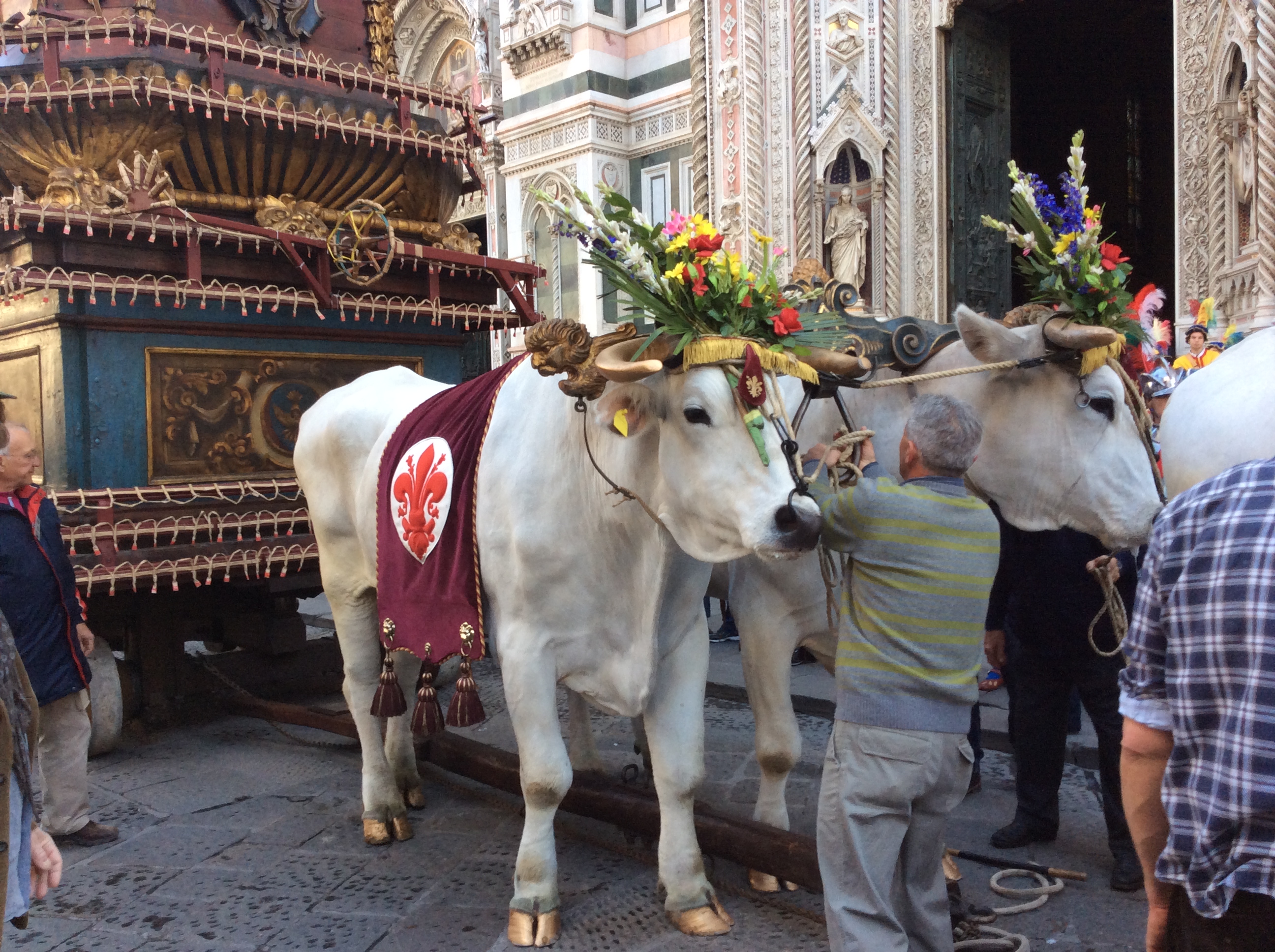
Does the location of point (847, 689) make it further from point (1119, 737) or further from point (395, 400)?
point (395, 400)

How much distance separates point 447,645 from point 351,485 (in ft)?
3.46

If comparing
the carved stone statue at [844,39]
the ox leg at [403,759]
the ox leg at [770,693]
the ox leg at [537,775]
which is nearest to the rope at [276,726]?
the ox leg at [403,759]

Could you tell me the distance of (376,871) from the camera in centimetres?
346

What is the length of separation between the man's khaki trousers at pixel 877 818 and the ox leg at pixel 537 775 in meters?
0.85

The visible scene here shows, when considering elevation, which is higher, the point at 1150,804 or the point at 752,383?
the point at 752,383

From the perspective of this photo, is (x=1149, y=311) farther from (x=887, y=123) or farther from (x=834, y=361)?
(x=887, y=123)

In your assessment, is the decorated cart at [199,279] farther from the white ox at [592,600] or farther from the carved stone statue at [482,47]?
the carved stone statue at [482,47]

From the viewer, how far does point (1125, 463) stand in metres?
3.07

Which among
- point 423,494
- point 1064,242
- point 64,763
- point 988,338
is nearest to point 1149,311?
point 1064,242

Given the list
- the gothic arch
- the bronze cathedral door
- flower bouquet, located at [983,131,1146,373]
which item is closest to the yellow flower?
flower bouquet, located at [983,131,1146,373]

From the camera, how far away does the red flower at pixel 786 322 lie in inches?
102

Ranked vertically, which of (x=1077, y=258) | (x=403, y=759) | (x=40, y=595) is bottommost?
(x=403, y=759)

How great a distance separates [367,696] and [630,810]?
3.87ft

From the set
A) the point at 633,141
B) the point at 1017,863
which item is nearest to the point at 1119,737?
the point at 1017,863
